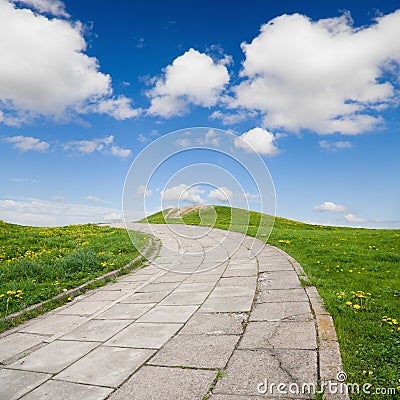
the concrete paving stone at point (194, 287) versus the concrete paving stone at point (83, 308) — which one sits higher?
the concrete paving stone at point (194, 287)

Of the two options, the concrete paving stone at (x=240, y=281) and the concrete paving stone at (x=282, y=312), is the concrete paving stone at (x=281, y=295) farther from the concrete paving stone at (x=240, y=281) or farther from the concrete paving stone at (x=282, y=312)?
the concrete paving stone at (x=240, y=281)

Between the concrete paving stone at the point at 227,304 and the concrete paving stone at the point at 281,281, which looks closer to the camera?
the concrete paving stone at the point at 227,304

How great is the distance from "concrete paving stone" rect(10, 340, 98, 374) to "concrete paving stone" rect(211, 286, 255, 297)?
2.44 metres

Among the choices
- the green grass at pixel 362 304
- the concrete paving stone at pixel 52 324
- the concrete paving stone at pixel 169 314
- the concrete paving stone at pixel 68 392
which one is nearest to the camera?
the concrete paving stone at pixel 68 392

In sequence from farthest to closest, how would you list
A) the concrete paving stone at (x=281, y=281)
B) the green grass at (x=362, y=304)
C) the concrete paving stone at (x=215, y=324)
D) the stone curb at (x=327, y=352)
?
1. the concrete paving stone at (x=281, y=281)
2. the concrete paving stone at (x=215, y=324)
3. the green grass at (x=362, y=304)
4. the stone curb at (x=327, y=352)

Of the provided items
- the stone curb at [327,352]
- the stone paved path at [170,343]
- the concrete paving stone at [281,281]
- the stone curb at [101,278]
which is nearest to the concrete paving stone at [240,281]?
the stone paved path at [170,343]

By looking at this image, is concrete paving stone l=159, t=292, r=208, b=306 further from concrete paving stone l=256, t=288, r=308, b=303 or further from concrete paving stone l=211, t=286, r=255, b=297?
concrete paving stone l=256, t=288, r=308, b=303

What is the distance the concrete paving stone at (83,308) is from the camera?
5.72m

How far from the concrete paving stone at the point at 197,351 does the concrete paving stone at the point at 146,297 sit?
1948mm

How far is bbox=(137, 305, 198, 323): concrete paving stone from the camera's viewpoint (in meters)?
4.87

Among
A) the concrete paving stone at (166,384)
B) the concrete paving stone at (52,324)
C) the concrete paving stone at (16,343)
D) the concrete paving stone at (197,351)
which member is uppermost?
the concrete paving stone at (197,351)

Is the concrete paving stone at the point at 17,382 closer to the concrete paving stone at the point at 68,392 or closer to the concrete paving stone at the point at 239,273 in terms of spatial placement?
the concrete paving stone at the point at 68,392

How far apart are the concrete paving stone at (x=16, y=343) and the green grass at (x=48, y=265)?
520 mm

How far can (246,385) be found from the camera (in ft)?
9.61
